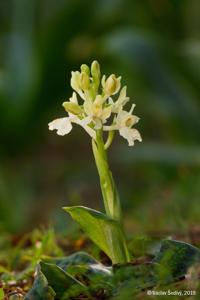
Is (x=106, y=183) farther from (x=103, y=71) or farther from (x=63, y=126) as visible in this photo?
(x=103, y=71)

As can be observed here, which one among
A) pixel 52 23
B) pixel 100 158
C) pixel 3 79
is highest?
pixel 52 23

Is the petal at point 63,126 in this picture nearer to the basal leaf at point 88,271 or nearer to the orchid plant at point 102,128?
the orchid plant at point 102,128

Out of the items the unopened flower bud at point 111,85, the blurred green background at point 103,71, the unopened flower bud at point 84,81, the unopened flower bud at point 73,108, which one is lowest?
the unopened flower bud at point 73,108

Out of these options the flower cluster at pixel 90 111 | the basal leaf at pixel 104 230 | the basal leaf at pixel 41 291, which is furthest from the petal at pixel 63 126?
the basal leaf at pixel 41 291

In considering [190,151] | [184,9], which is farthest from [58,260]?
[184,9]

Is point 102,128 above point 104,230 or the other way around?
above

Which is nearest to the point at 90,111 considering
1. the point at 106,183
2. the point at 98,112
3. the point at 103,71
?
the point at 98,112

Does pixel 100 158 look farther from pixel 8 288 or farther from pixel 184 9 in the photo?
pixel 184 9
